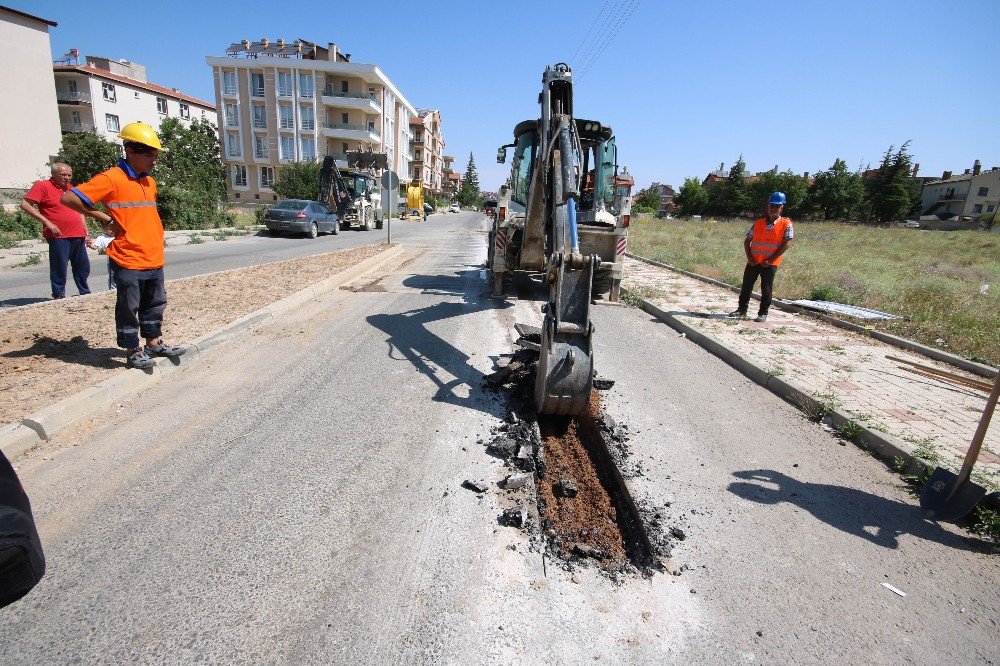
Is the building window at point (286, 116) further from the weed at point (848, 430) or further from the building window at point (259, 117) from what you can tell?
the weed at point (848, 430)

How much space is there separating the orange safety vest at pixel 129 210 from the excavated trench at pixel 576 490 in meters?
3.56

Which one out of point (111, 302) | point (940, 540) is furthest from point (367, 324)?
point (940, 540)

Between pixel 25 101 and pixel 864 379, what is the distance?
4407 centimetres

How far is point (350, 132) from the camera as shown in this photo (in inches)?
1932

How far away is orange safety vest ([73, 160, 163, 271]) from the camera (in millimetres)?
4188

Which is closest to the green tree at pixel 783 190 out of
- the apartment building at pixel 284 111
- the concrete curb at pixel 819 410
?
the apartment building at pixel 284 111

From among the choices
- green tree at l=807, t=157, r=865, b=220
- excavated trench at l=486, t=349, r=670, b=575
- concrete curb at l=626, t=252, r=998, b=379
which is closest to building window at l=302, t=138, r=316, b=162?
concrete curb at l=626, t=252, r=998, b=379

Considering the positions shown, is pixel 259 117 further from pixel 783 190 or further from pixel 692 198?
pixel 783 190

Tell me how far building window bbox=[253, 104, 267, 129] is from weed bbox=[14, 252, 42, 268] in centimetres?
4327

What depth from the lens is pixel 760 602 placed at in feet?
7.97

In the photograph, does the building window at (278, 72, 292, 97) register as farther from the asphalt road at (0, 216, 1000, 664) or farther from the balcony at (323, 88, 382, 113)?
the asphalt road at (0, 216, 1000, 664)

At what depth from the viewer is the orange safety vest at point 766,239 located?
7.92 m

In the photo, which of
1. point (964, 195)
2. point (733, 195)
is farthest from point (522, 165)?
point (964, 195)

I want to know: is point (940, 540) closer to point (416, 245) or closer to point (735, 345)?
point (735, 345)
